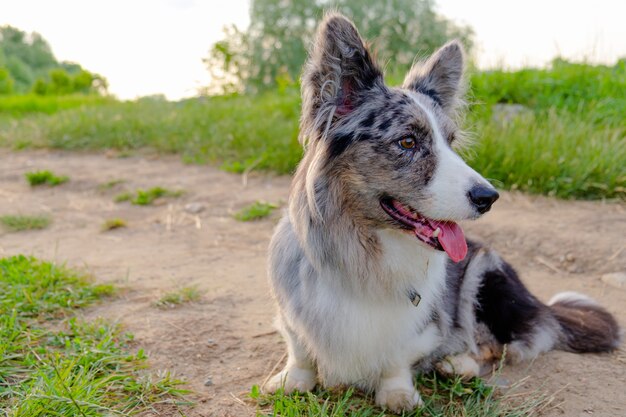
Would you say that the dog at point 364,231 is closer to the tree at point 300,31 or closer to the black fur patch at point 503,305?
the black fur patch at point 503,305

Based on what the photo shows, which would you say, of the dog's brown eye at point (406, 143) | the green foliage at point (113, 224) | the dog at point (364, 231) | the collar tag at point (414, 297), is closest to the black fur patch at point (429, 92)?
the dog at point (364, 231)

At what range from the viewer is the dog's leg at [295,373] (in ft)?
8.32

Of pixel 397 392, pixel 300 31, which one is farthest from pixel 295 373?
pixel 300 31

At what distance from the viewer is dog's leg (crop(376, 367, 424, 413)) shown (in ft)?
7.90

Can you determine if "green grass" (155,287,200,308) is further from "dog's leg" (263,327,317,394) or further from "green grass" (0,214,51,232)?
"green grass" (0,214,51,232)

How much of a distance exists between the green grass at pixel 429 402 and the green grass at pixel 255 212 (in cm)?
298

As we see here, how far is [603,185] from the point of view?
209 inches

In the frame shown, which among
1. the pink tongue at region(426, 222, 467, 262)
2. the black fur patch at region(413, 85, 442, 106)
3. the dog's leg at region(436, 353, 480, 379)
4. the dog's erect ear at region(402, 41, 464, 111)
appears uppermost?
the dog's erect ear at region(402, 41, 464, 111)

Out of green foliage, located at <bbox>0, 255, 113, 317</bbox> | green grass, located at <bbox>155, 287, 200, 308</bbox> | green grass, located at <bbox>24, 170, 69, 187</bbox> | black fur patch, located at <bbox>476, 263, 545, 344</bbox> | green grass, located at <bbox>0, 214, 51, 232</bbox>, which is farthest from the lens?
green grass, located at <bbox>24, 170, 69, 187</bbox>

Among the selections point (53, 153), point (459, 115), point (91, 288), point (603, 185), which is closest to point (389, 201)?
point (459, 115)

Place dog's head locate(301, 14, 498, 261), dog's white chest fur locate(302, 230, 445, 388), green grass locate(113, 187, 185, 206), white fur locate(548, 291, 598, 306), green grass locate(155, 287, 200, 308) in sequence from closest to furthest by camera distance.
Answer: dog's head locate(301, 14, 498, 261), dog's white chest fur locate(302, 230, 445, 388), white fur locate(548, 291, 598, 306), green grass locate(155, 287, 200, 308), green grass locate(113, 187, 185, 206)

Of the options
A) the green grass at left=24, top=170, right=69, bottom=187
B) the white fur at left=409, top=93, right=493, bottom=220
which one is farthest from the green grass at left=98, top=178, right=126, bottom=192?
the white fur at left=409, top=93, right=493, bottom=220

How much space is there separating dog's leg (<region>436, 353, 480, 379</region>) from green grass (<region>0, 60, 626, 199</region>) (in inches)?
77.6

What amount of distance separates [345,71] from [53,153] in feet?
24.6
